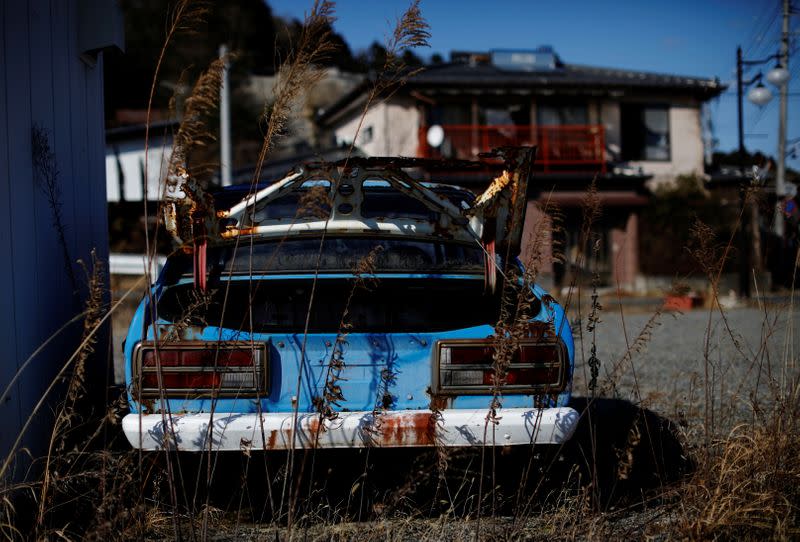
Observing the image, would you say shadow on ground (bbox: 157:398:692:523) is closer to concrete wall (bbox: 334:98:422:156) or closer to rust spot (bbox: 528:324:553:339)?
rust spot (bbox: 528:324:553:339)

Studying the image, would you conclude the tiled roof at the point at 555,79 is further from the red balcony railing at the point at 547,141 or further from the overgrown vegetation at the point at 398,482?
the overgrown vegetation at the point at 398,482

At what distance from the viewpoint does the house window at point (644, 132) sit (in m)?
23.6

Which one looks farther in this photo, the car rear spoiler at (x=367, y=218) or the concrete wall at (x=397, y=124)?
the concrete wall at (x=397, y=124)

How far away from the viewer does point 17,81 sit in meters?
3.31

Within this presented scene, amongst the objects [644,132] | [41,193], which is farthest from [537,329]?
[644,132]

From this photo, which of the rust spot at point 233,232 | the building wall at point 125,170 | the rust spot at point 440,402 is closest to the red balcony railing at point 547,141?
the building wall at point 125,170

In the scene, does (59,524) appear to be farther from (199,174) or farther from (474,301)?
(474,301)

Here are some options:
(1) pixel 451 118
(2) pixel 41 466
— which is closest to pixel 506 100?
(1) pixel 451 118

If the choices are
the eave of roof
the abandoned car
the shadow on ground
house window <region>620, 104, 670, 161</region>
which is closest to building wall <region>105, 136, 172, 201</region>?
the eave of roof

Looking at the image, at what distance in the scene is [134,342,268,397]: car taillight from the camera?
2867mm

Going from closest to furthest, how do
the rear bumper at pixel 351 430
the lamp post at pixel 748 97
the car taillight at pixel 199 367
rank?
the rear bumper at pixel 351 430
the car taillight at pixel 199 367
the lamp post at pixel 748 97

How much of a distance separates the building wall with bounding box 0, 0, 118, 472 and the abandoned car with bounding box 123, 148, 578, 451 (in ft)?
2.16

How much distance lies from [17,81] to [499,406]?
263cm

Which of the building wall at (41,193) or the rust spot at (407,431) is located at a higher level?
the building wall at (41,193)
